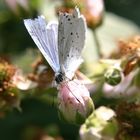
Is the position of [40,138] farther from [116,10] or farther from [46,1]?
[116,10]

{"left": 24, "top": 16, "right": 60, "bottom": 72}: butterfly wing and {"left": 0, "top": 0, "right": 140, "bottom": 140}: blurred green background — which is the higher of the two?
{"left": 24, "top": 16, "right": 60, "bottom": 72}: butterfly wing

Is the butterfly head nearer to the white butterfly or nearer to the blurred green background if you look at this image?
the white butterfly

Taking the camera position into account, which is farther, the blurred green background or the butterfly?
the blurred green background

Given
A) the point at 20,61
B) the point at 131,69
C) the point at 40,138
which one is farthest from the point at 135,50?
the point at 20,61

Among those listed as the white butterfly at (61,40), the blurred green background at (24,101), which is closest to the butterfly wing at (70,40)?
the white butterfly at (61,40)

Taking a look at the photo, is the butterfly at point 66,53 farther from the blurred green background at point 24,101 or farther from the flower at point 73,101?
the blurred green background at point 24,101

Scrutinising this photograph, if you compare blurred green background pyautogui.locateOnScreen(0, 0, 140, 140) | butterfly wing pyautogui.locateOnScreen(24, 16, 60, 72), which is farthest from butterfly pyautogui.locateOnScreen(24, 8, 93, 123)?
blurred green background pyautogui.locateOnScreen(0, 0, 140, 140)
